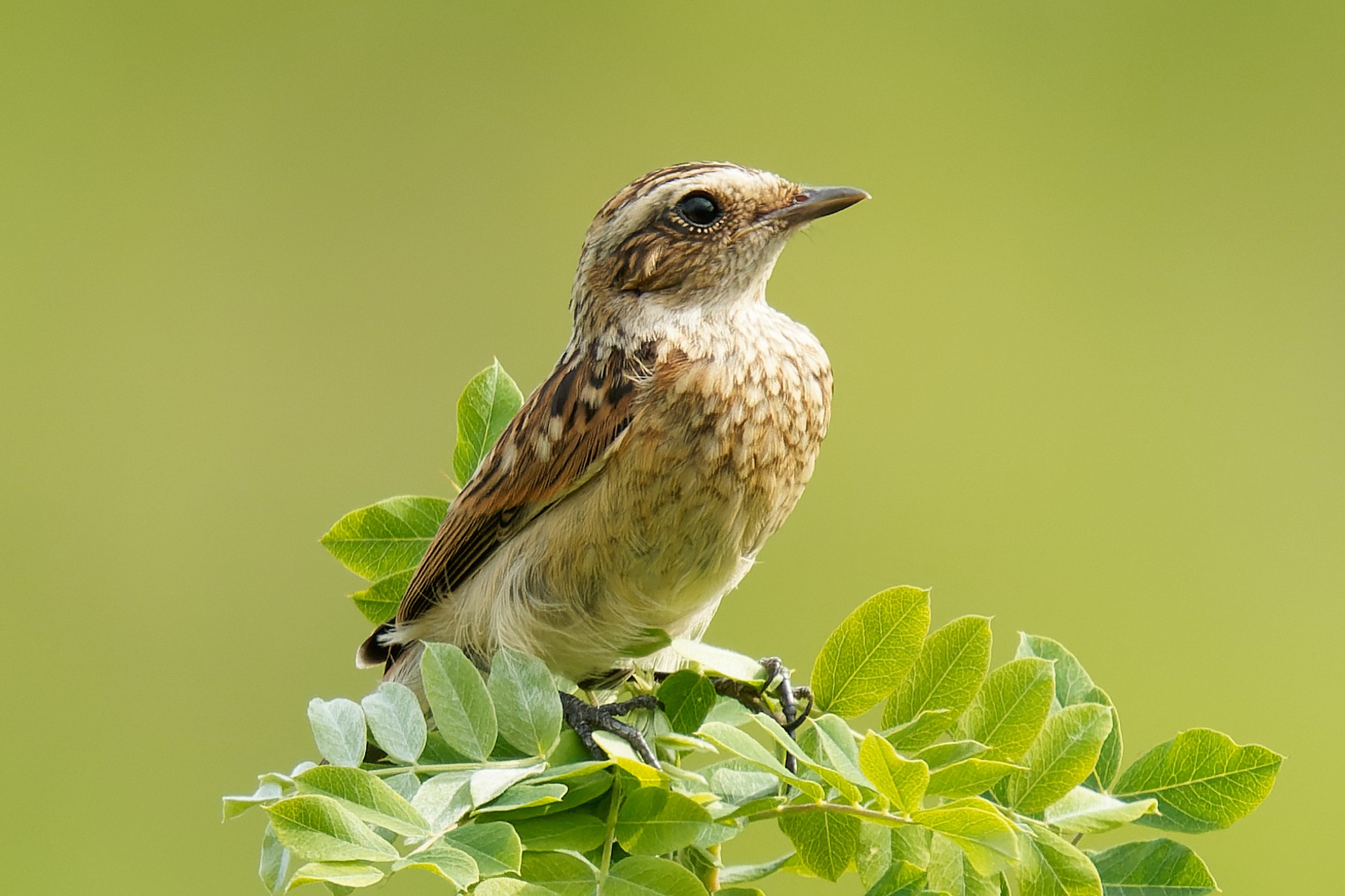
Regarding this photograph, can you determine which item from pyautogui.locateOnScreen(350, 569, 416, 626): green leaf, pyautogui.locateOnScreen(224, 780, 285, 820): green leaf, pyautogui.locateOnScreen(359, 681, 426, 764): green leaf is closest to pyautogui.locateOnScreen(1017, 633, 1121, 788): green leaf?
pyautogui.locateOnScreen(359, 681, 426, 764): green leaf

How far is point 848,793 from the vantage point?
1124 mm

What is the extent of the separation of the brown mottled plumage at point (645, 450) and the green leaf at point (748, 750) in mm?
776

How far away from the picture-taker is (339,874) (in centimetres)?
104

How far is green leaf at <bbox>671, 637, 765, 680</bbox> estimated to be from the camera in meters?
1.45

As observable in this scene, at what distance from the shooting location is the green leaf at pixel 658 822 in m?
1.19

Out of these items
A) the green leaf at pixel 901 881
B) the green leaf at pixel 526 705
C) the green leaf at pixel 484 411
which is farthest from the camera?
the green leaf at pixel 484 411

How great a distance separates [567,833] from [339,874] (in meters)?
0.26

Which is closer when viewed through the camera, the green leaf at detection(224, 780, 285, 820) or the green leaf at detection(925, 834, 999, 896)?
the green leaf at detection(224, 780, 285, 820)

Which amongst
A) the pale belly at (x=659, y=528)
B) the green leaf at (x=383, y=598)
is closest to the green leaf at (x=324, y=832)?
the pale belly at (x=659, y=528)

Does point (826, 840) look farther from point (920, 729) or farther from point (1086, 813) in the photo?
point (1086, 813)

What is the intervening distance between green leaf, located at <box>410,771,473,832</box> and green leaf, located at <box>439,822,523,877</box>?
2 centimetres

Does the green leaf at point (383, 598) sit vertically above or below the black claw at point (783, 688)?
below

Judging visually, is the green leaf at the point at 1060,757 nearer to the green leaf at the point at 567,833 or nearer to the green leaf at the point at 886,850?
the green leaf at the point at 886,850

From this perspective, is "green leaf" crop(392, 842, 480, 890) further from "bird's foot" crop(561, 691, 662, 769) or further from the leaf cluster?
"bird's foot" crop(561, 691, 662, 769)
